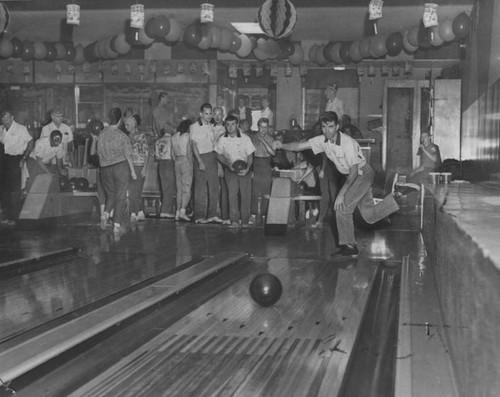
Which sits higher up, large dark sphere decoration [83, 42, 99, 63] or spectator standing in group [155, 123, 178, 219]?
large dark sphere decoration [83, 42, 99, 63]

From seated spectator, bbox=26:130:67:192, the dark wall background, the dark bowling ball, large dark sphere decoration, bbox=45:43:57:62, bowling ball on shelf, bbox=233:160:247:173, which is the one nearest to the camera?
the dark bowling ball

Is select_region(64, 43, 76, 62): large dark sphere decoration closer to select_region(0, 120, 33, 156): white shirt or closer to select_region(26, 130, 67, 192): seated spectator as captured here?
select_region(26, 130, 67, 192): seated spectator

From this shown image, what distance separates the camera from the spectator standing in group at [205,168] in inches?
433

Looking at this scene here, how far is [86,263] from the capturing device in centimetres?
736

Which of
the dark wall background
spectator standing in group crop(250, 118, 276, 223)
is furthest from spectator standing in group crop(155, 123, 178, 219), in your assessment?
the dark wall background

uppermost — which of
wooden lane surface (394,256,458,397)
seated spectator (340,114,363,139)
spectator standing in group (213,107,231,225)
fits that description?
seated spectator (340,114,363,139)

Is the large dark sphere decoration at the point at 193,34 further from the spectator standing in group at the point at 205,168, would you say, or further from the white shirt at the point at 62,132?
the white shirt at the point at 62,132

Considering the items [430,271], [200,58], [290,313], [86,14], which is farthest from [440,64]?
[290,313]

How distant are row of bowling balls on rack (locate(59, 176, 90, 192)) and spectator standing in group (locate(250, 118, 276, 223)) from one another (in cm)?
317

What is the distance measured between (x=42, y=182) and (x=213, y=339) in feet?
23.3

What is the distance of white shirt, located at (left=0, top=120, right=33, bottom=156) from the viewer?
10586 mm

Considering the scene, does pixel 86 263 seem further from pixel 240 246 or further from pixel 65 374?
pixel 65 374

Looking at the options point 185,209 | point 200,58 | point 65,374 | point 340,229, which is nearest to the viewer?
point 65,374

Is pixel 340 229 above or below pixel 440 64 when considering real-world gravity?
below
